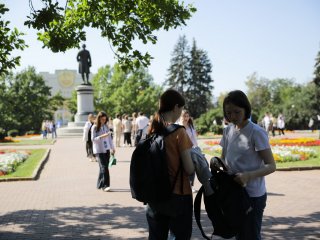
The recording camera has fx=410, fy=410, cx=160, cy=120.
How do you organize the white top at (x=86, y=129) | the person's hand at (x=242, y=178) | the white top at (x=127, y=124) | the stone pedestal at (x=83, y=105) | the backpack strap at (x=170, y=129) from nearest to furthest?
the person's hand at (x=242, y=178), the backpack strap at (x=170, y=129), the white top at (x=86, y=129), the white top at (x=127, y=124), the stone pedestal at (x=83, y=105)

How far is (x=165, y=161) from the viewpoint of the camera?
10.6 ft

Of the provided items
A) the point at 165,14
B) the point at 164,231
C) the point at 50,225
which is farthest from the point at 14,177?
the point at 164,231

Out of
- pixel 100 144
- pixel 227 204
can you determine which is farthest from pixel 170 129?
pixel 100 144

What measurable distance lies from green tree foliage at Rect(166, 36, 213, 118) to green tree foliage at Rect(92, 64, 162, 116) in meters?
5.33

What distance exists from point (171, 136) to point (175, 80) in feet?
229

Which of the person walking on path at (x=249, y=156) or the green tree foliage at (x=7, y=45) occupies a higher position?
the green tree foliage at (x=7, y=45)

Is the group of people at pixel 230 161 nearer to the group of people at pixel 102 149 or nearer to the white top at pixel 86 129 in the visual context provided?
the group of people at pixel 102 149

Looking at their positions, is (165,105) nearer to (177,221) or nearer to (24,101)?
(177,221)

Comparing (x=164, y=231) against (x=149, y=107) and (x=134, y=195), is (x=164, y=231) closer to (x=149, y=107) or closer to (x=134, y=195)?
(x=134, y=195)

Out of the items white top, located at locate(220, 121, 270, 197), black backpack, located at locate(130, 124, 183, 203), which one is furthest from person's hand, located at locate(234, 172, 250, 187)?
black backpack, located at locate(130, 124, 183, 203)

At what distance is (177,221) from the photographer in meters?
3.36

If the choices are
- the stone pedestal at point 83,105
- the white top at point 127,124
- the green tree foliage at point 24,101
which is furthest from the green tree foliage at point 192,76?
the white top at point 127,124

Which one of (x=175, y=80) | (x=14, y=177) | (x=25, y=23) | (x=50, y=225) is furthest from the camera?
(x=175, y=80)

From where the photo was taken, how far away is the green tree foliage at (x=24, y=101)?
58844mm
